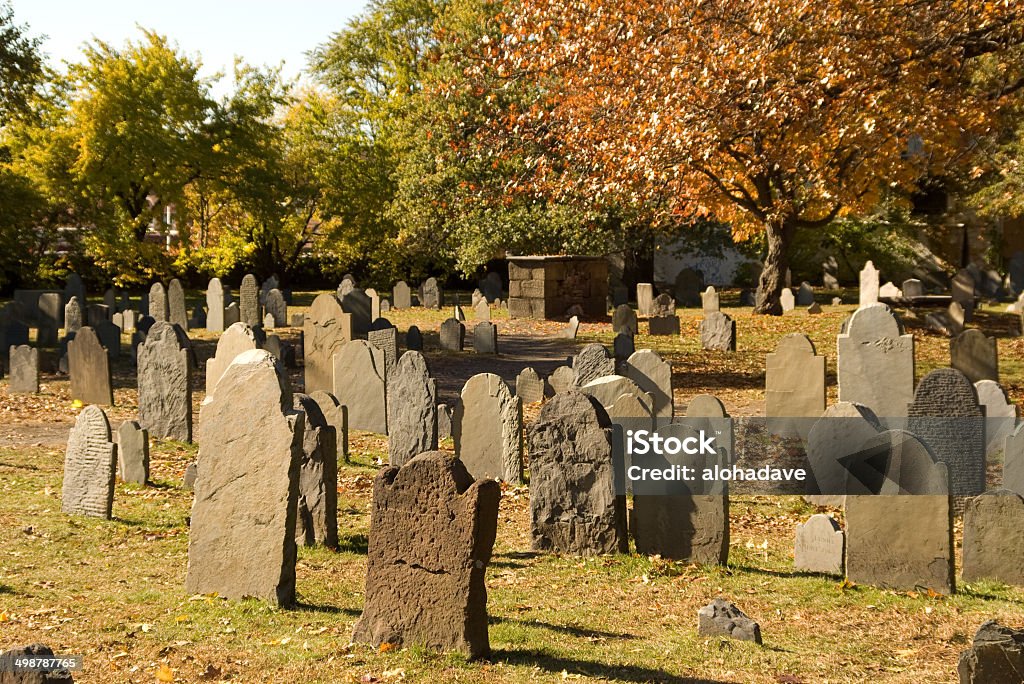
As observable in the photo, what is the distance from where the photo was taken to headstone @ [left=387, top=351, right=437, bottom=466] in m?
11.6

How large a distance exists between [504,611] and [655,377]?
6001mm

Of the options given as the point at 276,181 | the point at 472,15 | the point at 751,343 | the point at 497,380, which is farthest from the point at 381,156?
the point at 497,380

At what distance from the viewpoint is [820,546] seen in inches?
318

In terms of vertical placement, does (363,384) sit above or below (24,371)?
below

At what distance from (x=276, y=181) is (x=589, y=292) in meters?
13.9

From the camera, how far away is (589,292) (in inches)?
1109

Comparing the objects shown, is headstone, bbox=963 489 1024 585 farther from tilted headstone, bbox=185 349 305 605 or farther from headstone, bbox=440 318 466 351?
headstone, bbox=440 318 466 351

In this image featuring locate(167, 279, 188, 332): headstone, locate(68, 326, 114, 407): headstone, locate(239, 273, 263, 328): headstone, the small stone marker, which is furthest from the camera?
locate(239, 273, 263, 328): headstone

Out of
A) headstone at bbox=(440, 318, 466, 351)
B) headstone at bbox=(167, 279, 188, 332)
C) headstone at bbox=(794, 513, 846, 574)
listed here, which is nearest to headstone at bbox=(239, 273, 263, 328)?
headstone at bbox=(167, 279, 188, 332)

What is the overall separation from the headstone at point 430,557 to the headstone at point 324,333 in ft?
33.6

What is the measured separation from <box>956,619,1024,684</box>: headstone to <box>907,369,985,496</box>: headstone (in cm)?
498

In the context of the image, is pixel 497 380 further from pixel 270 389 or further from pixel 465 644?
pixel 465 644

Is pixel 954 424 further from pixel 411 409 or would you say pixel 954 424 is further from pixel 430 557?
pixel 430 557

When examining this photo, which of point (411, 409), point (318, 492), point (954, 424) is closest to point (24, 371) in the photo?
point (411, 409)
